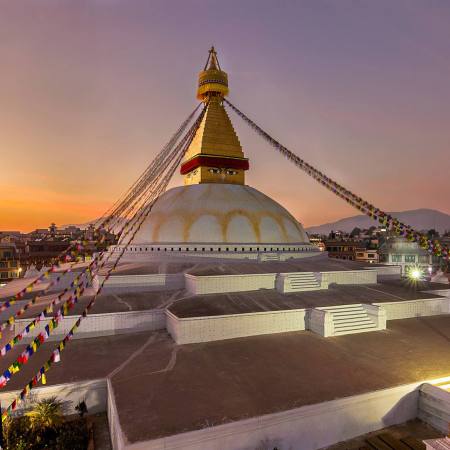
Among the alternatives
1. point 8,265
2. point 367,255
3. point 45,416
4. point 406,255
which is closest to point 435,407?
point 45,416

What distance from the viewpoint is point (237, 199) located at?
17422 millimetres

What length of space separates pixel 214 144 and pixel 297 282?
1082 centimetres

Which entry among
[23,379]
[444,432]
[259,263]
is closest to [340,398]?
Answer: [444,432]

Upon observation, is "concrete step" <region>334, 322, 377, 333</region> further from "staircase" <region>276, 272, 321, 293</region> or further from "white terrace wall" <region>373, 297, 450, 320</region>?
"staircase" <region>276, 272, 321, 293</region>

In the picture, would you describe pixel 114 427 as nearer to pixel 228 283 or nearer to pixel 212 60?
pixel 228 283

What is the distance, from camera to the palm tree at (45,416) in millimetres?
5586

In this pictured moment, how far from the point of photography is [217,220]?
16156mm

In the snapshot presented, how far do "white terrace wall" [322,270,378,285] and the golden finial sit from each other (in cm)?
1425

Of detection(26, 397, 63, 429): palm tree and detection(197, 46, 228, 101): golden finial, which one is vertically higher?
detection(197, 46, 228, 101): golden finial

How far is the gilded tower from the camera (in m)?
19.1

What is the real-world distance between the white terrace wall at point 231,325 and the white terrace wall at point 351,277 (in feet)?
12.1

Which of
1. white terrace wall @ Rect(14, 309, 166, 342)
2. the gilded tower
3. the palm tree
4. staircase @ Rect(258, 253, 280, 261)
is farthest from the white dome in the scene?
the palm tree

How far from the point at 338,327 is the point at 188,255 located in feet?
26.8

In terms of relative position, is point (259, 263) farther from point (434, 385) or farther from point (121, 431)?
point (121, 431)
